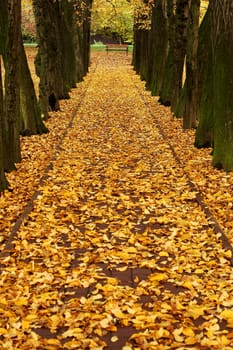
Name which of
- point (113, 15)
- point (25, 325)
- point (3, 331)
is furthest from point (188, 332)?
point (113, 15)

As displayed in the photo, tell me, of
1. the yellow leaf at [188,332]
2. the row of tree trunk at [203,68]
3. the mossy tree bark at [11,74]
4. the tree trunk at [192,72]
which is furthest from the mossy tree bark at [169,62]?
the yellow leaf at [188,332]

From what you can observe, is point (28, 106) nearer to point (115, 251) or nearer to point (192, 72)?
point (192, 72)

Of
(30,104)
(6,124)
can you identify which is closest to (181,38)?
(30,104)

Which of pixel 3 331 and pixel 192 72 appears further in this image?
pixel 192 72

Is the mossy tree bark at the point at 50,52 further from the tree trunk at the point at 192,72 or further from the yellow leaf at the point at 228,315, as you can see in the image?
the yellow leaf at the point at 228,315

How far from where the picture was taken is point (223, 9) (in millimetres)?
10672

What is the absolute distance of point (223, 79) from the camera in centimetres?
1062

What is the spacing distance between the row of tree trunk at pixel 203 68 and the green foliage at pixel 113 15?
15.7m

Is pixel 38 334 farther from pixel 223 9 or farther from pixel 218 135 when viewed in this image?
pixel 223 9

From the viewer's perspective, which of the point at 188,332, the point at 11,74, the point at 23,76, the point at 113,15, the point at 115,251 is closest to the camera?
the point at 188,332

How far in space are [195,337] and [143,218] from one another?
3480mm

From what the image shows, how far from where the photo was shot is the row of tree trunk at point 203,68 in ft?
34.8

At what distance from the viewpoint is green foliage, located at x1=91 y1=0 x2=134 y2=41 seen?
43.5 meters

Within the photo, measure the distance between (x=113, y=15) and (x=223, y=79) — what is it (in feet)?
132
